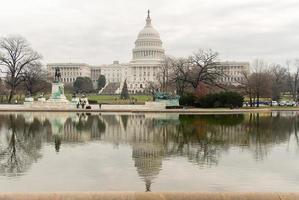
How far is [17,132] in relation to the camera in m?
21.9

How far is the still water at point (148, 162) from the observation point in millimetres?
10398

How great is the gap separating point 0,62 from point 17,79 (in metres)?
3.73

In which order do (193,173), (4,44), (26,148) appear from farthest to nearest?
(4,44)
(26,148)
(193,173)

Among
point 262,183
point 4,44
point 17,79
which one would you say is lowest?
point 262,183

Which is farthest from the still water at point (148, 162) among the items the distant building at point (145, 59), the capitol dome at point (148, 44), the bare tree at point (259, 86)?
the capitol dome at point (148, 44)

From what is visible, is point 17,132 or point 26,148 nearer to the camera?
point 26,148

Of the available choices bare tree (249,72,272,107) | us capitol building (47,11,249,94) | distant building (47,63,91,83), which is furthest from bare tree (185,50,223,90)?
distant building (47,63,91,83)

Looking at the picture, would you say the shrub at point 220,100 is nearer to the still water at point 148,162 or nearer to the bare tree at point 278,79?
the bare tree at point 278,79

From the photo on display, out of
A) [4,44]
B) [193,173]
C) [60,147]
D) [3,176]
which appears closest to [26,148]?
[60,147]

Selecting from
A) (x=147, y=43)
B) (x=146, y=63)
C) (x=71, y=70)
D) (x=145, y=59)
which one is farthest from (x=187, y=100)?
(x=71, y=70)

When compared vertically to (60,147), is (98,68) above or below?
above

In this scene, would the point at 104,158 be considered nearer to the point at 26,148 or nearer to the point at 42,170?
the point at 42,170

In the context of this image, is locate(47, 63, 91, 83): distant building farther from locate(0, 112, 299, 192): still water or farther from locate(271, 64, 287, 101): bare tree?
locate(0, 112, 299, 192): still water

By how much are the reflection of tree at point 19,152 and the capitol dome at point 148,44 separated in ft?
434
